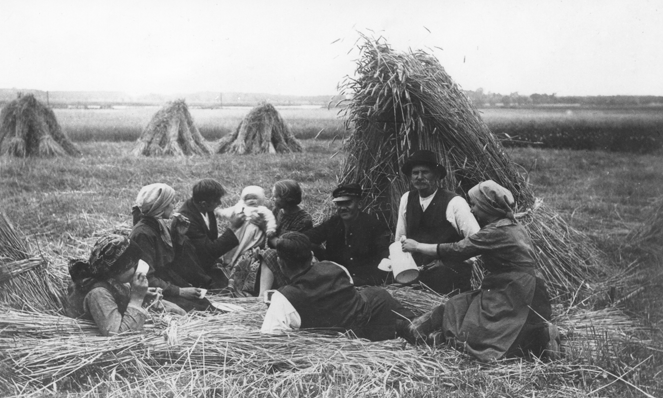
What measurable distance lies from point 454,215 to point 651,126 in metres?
3.28

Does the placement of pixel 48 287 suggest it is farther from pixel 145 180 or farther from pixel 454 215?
pixel 145 180

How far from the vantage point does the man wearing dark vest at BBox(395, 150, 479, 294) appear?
4.27m

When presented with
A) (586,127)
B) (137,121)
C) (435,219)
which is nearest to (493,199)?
(435,219)

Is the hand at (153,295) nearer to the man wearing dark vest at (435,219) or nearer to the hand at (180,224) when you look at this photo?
the hand at (180,224)

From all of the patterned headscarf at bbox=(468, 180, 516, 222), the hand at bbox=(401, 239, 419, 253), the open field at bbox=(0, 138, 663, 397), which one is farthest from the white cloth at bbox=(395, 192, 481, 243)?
the open field at bbox=(0, 138, 663, 397)

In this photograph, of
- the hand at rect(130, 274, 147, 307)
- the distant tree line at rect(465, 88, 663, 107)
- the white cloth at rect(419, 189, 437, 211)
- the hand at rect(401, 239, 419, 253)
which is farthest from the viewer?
the distant tree line at rect(465, 88, 663, 107)

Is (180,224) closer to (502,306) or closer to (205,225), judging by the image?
(205,225)

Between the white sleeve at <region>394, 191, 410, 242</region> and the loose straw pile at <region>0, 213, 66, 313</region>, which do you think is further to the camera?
the white sleeve at <region>394, 191, 410, 242</region>

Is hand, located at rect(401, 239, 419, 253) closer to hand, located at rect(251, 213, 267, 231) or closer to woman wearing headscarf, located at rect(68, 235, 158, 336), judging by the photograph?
hand, located at rect(251, 213, 267, 231)

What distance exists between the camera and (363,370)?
10.0ft

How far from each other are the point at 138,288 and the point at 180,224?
109 centimetres

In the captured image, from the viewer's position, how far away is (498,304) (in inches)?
131

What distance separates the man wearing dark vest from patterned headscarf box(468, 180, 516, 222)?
2.61 ft

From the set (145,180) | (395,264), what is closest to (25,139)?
(145,180)
